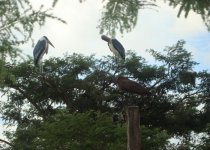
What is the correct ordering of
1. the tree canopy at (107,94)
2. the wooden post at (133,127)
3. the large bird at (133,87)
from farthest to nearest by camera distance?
1. the tree canopy at (107,94)
2. the large bird at (133,87)
3. the wooden post at (133,127)

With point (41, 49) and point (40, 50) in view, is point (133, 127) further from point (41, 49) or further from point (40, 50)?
point (41, 49)

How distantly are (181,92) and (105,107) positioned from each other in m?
3.64

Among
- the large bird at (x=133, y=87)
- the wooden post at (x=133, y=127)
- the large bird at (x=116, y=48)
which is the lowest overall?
the wooden post at (x=133, y=127)

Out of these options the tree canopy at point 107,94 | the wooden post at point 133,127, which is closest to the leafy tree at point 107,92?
the tree canopy at point 107,94

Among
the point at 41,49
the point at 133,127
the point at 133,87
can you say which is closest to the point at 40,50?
the point at 41,49

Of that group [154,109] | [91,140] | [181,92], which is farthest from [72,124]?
[181,92]

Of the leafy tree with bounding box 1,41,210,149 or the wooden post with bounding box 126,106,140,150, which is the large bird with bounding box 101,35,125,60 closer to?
the leafy tree with bounding box 1,41,210,149

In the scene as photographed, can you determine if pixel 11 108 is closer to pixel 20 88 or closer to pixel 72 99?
pixel 20 88

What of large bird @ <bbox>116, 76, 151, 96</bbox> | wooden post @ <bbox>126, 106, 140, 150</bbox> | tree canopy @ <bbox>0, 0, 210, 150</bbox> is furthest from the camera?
tree canopy @ <bbox>0, 0, 210, 150</bbox>

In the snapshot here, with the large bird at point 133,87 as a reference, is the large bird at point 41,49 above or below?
above

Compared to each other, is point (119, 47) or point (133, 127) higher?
point (119, 47)

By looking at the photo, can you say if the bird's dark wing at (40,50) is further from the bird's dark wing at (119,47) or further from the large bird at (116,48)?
A: the bird's dark wing at (119,47)

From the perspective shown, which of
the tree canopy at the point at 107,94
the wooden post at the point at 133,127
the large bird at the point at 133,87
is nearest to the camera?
the wooden post at the point at 133,127

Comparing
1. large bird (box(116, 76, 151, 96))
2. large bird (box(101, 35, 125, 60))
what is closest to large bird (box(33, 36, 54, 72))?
large bird (box(101, 35, 125, 60))
